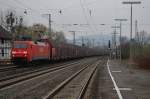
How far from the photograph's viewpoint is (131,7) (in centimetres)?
5350

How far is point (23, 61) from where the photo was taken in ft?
134

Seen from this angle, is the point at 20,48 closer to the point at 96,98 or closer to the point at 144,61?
the point at 144,61

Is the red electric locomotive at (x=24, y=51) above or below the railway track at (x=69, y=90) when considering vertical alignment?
above

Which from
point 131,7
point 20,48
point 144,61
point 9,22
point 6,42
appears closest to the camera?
point 20,48

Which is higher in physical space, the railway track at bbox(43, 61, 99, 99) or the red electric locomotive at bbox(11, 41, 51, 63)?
the red electric locomotive at bbox(11, 41, 51, 63)

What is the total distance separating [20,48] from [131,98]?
26.7m

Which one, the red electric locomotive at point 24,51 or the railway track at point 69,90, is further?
the red electric locomotive at point 24,51

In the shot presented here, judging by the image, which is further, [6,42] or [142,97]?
[6,42]

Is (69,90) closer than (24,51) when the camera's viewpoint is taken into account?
Yes

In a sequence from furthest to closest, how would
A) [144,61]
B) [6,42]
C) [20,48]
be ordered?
[6,42] → [144,61] → [20,48]

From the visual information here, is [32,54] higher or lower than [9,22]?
lower

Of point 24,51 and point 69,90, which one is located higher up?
point 24,51

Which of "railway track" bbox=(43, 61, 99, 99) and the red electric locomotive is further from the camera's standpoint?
the red electric locomotive

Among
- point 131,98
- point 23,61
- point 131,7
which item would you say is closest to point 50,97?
point 131,98
